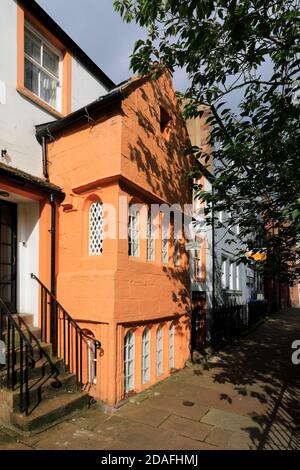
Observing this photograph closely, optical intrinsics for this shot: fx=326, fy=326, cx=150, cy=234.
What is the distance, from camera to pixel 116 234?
19.9 feet

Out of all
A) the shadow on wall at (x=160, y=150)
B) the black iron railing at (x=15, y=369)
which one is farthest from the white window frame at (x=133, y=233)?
the black iron railing at (x=15, y=369)

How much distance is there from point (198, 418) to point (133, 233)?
3.65 metres

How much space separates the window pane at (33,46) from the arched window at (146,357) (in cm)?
662

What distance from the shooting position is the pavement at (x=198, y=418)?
4551mm

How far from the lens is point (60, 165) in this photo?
701 cm

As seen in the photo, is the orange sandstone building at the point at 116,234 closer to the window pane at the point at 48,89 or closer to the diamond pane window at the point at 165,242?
the diamond pane window at the point at 165,242

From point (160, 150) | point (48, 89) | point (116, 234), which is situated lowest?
point (116, 234)

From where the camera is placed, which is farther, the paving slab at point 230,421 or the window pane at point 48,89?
the window pane at point 48,89

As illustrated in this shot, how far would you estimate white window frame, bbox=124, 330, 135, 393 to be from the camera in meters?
6.39

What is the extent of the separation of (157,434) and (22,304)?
366 cm

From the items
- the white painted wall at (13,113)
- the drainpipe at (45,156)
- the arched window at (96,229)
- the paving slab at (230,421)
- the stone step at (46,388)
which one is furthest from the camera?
the drainpipe at (45,156)

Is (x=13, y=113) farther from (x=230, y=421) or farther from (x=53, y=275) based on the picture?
(x=230, y=421)

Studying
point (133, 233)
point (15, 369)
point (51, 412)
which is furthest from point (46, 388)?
point (133, 233)

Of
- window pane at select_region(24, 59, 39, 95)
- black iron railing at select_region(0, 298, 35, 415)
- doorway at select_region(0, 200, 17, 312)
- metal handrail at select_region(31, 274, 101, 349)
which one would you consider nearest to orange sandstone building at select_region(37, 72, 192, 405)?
metal handrail at select_region(31, 274, 101, 349)
